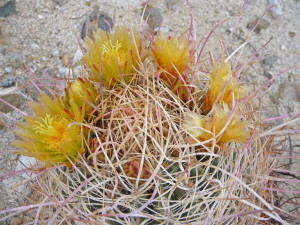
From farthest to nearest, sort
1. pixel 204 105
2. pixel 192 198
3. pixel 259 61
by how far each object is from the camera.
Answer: pixel 259 61 → pixel 204 105 → pixel 192 198

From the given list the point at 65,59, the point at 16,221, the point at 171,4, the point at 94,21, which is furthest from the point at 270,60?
Result: the point at 16,221

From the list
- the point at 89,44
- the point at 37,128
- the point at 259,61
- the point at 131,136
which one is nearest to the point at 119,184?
the point at 131,136

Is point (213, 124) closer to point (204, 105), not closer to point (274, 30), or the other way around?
point (204, 105)

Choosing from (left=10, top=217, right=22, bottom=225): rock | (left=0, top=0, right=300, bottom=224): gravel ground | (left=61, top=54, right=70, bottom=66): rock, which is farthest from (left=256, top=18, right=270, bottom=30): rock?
(left=10, top=217, right=22, bottom=225): rock

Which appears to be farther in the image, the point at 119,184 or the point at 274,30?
the point at 274,30

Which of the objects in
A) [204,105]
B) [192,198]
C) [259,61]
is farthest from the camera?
[259,61]

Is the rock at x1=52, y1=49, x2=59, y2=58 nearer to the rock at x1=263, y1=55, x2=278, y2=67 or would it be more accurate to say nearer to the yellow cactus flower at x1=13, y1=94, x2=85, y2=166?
the yellow cactus flower at x1=13, y1=94, x2=85, y2=166
